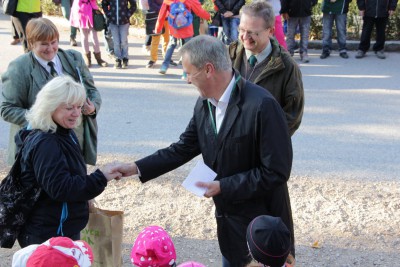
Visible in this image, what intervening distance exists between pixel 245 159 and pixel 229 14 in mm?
7710

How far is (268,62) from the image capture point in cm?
393

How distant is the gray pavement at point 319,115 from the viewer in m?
6.27

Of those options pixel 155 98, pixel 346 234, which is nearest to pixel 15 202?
pixel 346 234

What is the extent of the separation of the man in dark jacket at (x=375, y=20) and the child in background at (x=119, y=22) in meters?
4.43

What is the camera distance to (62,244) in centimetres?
248

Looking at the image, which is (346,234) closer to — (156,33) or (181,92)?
(181,92)

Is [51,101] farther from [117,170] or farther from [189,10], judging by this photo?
[189,10]

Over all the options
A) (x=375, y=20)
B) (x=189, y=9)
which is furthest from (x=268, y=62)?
(x=375, y=20)

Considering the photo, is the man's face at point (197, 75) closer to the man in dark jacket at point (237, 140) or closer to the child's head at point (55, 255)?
the man in dark jacket at point (237, 140)

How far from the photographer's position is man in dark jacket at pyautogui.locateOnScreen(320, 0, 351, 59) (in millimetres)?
11141

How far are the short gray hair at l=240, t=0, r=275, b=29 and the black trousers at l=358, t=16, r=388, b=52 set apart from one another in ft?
25.4

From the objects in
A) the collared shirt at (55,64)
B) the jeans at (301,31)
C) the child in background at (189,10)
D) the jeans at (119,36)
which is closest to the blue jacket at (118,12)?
the jeans at (119,36)

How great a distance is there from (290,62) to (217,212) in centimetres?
126

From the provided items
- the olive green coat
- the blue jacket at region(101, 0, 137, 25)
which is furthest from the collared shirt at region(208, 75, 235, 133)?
the blue jacket at region(101, 0, 137, 25)
